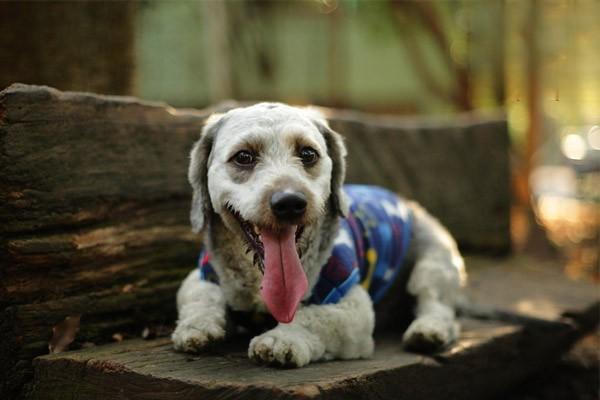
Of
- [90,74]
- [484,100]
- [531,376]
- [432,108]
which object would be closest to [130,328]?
[90,74]

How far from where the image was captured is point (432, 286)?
14.9 feet

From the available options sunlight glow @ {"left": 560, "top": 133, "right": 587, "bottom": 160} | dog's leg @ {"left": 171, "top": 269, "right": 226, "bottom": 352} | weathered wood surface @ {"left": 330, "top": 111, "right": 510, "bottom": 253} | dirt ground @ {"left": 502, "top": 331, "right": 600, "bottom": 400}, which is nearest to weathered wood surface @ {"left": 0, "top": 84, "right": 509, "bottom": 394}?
dog's leg @ {"left": 171, "top": 269, "right": 226, "bottom": 352}

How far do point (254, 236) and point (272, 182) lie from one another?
35 centimetres

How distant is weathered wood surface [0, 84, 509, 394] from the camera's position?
11.9ft

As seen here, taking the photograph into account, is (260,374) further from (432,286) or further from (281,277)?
(432,286)

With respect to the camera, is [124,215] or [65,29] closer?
[124,215]

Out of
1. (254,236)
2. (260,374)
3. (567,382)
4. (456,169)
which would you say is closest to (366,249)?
(254,236)

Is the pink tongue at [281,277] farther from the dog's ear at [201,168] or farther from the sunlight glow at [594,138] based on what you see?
the sunlight glow at [594,138]

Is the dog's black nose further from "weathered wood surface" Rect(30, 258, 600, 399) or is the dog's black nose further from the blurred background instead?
the blurred background

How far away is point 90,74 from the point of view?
5.70 m

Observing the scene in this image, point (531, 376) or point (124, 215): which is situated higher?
point (124, 215)

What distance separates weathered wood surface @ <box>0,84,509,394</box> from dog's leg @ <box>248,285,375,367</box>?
1.25 metres

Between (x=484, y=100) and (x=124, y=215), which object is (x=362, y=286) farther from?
(x=484, y=100)

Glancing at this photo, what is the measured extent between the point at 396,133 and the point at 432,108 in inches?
450
